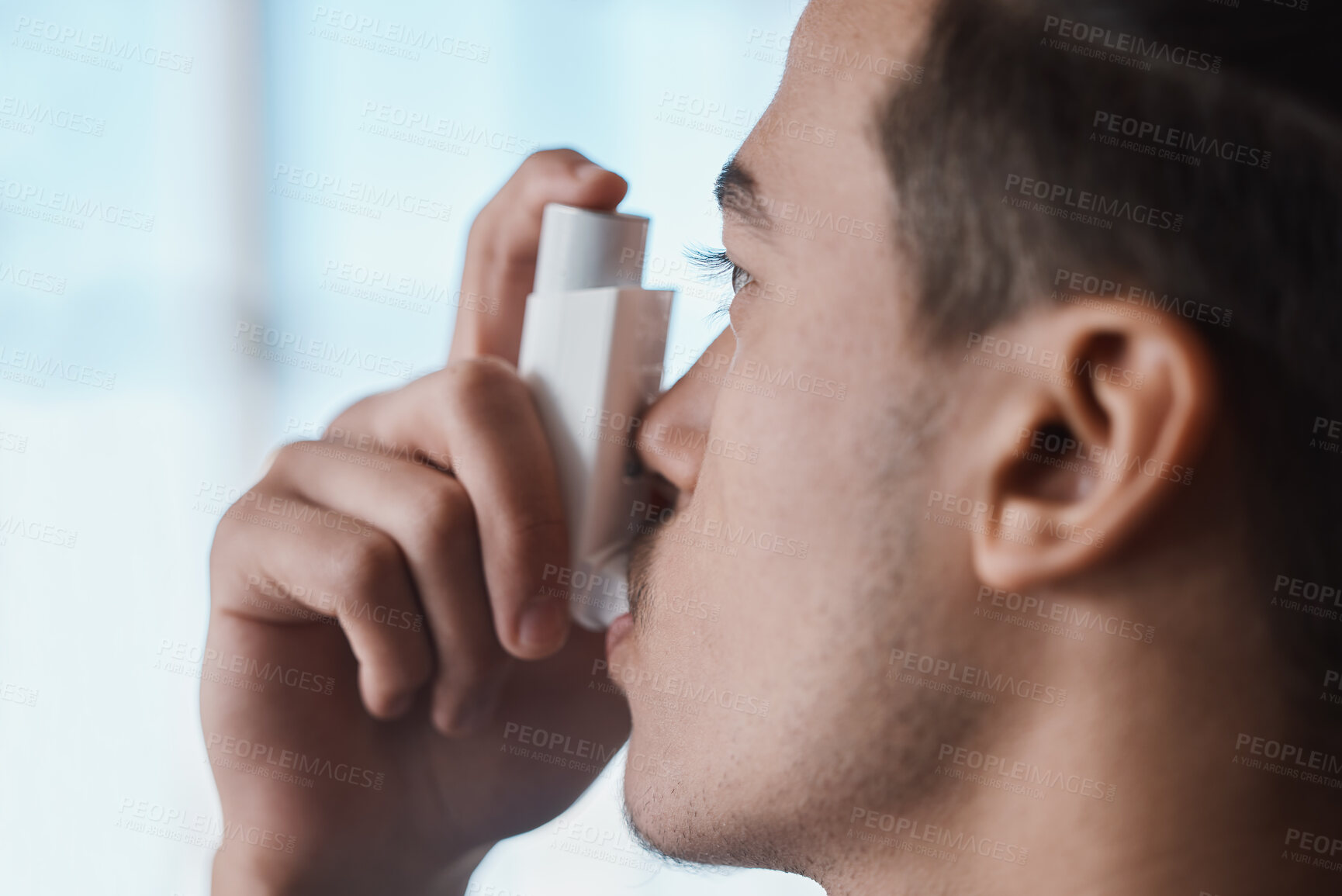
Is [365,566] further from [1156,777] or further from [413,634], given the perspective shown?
[1156,777]

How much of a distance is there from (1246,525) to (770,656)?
31 cm

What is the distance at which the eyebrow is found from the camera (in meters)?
0.64

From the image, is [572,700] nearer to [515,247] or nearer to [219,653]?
[219,653]

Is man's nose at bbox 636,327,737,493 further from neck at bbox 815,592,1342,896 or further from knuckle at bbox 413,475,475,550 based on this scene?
neck at bbox 815,592,1342,896

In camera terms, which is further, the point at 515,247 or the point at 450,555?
the point at 515,247

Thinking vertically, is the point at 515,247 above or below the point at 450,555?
above

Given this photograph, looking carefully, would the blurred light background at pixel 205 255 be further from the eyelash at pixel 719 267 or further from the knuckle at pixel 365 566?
the knuckle at pixel 365 566

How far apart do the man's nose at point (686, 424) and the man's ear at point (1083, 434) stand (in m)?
0.25

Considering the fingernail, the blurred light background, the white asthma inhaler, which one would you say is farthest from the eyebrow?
the blurred light background

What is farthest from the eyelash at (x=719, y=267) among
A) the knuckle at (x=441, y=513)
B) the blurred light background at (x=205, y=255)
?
the blurred light background at (x=205, y=255)

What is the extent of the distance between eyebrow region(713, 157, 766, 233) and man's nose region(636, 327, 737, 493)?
118mm

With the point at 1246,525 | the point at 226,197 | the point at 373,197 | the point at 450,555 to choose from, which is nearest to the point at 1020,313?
the point at 1246,525

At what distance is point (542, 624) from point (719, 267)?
33cm

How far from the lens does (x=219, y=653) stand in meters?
0.86
